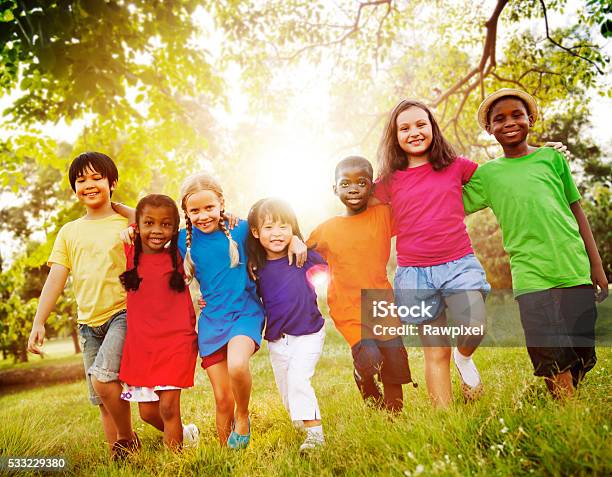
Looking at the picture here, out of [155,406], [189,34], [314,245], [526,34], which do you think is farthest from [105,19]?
[526,34]

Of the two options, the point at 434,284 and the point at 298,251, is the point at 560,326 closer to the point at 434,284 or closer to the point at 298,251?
the point at 434,284

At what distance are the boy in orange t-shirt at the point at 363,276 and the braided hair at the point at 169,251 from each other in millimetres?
1103

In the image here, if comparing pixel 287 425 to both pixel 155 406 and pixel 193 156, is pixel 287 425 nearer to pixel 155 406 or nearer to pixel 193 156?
pixel 155 406

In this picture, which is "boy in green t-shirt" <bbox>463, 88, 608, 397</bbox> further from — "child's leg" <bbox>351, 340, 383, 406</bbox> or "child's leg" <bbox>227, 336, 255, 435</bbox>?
"child's leg" <bbox>227, 336, 255, 435</bbox>

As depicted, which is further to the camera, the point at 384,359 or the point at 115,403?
the point at 384,359

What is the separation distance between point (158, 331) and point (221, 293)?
0.48 metres

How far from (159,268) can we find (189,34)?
4045 millimetres

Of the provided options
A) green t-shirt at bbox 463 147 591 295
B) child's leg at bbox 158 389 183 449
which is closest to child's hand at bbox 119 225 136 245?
child's leg at bbox 158 389 183 449

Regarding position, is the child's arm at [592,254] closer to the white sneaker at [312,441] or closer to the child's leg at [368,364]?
the child's leg at [368,364]

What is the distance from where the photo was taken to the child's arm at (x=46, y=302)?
3.24m

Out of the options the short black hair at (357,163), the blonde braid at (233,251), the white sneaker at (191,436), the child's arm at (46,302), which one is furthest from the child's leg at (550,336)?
the child's arm at (46,302)

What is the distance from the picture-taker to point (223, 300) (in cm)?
320

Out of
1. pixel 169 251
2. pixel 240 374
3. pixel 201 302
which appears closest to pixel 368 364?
pixel 240 374

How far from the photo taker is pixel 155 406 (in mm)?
3318
